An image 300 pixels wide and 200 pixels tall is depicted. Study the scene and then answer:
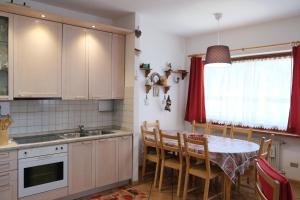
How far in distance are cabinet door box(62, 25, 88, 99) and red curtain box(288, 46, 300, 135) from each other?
10.1ft

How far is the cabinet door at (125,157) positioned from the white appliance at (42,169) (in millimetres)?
820

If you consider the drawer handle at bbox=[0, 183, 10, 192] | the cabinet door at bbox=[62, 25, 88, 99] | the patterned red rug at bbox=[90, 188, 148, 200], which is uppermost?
the cabinet door at bbox=[62, 25, 88, 99]

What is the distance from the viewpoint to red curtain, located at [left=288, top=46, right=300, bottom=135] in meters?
3.61

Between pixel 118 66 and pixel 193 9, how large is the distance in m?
1.40

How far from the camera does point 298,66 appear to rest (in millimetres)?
3619

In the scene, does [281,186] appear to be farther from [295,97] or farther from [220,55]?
[295,97]

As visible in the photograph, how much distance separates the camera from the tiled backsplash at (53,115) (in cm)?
316

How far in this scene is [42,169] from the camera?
113 inches

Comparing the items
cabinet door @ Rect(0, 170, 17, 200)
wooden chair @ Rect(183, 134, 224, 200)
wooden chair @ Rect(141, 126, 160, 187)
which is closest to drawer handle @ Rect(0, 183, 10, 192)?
cabinet door @ Rect(0, 170, 17, 200)

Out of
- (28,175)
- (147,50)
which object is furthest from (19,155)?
(147,50)

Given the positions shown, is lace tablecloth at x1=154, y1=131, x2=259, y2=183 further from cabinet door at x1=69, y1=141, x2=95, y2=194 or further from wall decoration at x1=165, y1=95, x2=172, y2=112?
wall decoration at x1=165, y1=95, x2=172, y2=112

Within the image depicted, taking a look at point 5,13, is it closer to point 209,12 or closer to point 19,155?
point 19,155

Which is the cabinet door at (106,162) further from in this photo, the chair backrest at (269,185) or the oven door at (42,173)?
the chair backrest at (269,185)

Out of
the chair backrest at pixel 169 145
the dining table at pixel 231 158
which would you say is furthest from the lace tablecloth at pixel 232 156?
the chair backrest at pixel 169 145
